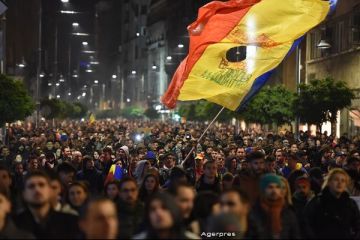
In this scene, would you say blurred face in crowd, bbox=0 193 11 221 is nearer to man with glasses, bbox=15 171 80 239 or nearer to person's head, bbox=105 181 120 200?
man with glasses, bbox=15 171 80 239

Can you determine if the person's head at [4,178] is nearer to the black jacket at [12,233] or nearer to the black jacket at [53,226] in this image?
the black jacket at [53,226]

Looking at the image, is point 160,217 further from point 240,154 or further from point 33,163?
point 240,154

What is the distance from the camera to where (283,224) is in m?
7.93

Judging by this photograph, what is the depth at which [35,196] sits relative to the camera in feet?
25.5

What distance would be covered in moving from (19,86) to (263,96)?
11.4 m

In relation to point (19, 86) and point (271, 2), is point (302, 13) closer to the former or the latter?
point (271, 2)

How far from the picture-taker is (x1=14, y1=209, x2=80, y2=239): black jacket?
758 centimetres

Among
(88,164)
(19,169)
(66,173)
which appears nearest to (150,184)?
(66,173)

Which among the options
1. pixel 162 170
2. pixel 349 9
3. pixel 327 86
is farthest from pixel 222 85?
pixel 349 9

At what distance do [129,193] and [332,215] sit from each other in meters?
2.01

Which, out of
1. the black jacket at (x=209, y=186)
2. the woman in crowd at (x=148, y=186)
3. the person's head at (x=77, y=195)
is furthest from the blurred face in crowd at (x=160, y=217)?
the black jacket at (x=209, y=186)

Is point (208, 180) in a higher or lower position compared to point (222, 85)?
lower

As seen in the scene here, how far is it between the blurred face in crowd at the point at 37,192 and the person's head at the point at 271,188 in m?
1.79

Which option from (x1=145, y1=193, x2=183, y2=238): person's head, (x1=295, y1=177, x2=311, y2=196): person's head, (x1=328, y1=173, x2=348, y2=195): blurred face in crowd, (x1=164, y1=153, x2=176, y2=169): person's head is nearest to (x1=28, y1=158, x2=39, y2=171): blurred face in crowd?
(x1=164, y1=153, x2=176, y2=169): person's head
